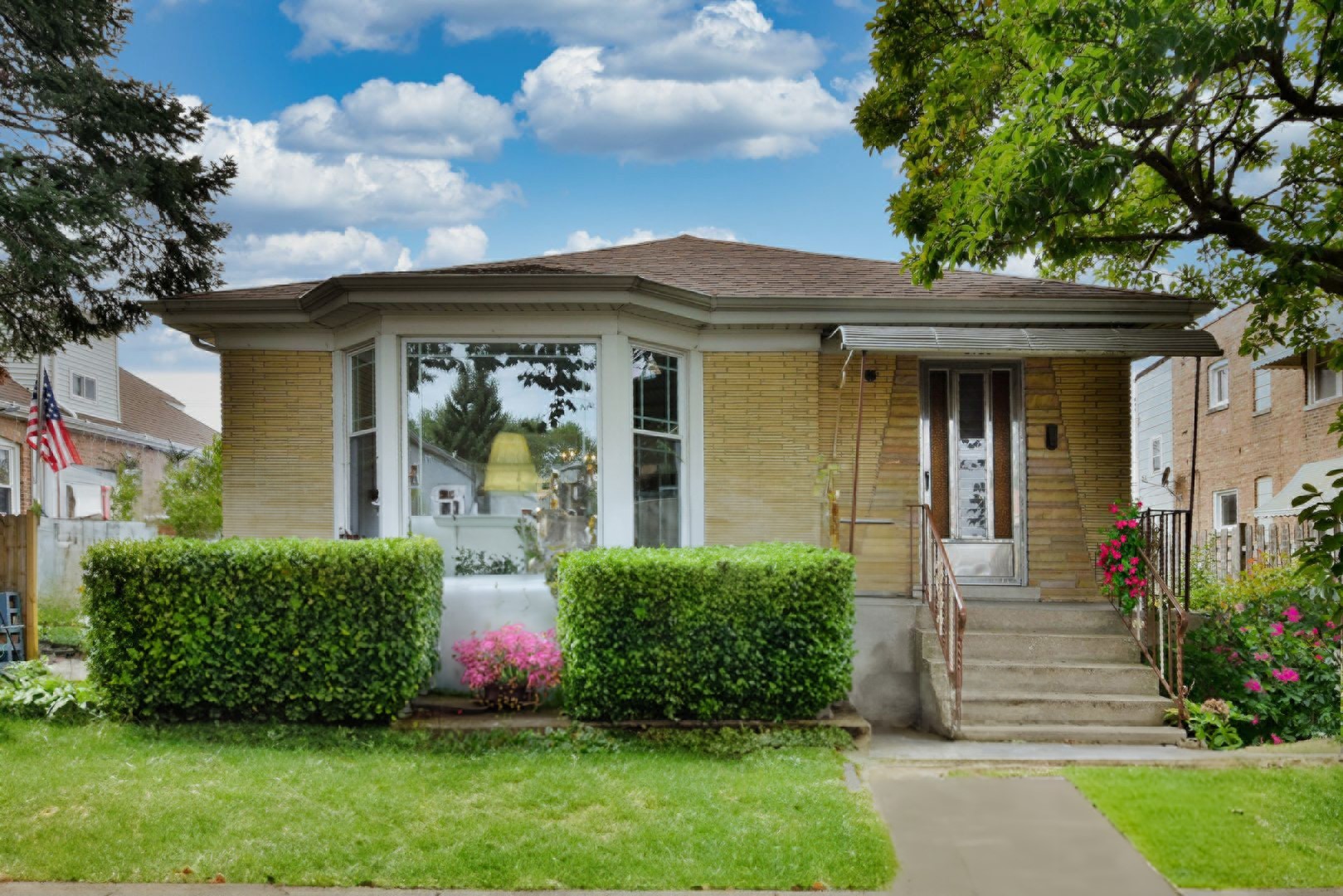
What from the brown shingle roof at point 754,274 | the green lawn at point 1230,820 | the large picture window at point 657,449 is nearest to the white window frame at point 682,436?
the large picture window at point 657,449

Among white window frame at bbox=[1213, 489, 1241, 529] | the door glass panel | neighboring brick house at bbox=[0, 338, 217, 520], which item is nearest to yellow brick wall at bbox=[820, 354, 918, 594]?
the door glass panel

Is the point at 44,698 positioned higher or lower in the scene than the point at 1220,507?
lower

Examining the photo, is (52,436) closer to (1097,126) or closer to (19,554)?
(19,554)

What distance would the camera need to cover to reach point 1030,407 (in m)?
10.3

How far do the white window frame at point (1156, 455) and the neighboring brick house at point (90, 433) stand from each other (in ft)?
83.4

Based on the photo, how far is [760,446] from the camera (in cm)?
1012

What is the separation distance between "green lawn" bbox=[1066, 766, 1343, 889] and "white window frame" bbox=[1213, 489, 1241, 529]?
17282mm

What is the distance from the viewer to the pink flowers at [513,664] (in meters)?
8.19

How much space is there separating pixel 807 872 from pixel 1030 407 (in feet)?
21.4

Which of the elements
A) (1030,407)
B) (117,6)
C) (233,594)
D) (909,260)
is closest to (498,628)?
(233,594)

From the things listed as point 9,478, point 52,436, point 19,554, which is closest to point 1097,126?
point 19,554

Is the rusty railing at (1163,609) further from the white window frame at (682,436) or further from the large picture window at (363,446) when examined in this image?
the large picture window at (363,446)

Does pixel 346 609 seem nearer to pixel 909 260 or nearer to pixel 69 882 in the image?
pixel 69 882

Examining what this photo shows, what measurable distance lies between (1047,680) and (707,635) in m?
3.05
